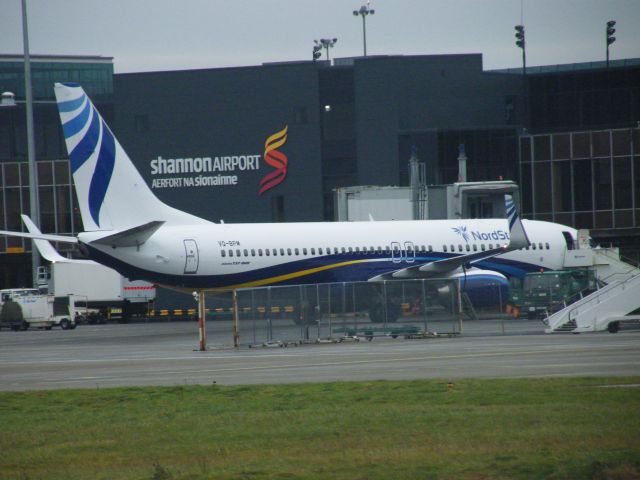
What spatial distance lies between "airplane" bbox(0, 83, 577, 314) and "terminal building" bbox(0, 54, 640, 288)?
1854cm

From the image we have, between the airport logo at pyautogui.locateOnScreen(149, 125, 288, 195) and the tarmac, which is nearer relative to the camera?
the tarmac

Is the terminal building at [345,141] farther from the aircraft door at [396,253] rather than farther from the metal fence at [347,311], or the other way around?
the metal fence at [347,311]

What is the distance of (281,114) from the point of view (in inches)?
2670

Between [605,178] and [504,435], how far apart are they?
57.0 m

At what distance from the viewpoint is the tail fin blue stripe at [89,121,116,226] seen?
1665 inches

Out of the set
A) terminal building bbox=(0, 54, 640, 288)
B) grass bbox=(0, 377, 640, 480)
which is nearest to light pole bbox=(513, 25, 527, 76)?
terminal building bbox=(0, 54, 640, 288)

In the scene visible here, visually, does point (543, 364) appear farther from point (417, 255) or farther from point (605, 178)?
point (605, 178)

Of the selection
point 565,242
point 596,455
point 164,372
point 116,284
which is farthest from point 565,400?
point 116,284

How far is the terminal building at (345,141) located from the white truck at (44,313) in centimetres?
1398

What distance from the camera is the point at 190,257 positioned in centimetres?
4344

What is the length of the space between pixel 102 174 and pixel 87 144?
1.23m

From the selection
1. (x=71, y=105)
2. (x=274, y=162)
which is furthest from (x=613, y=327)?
(x=274, y=162)

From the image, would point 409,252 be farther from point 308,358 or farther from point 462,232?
point 308,358

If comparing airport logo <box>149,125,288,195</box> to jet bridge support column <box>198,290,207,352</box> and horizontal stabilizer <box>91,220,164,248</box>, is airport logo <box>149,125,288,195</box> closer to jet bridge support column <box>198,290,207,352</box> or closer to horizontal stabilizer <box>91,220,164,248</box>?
horizontal stabilizer <box>91,220,164,248</box>
